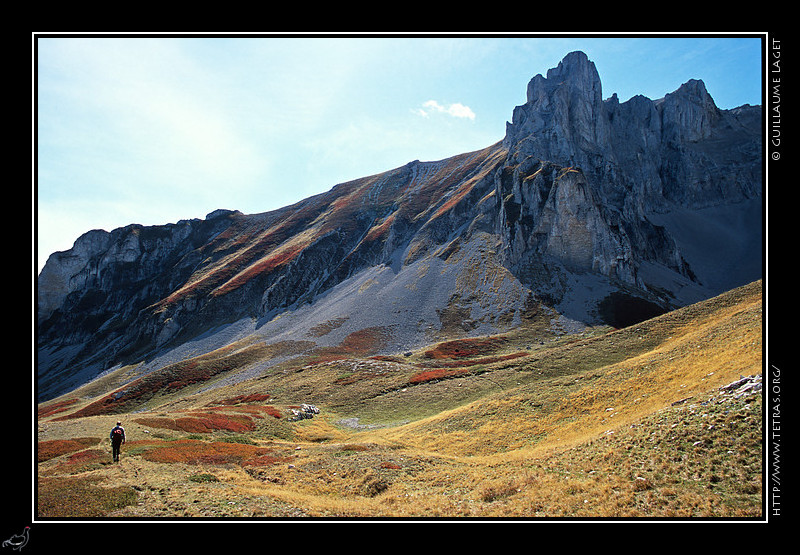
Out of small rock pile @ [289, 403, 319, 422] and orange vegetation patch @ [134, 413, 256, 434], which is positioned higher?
orange vegetation patch @ [134, 413, 256, 434]

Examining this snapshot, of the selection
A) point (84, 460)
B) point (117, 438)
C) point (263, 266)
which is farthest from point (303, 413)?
point (263, 266)

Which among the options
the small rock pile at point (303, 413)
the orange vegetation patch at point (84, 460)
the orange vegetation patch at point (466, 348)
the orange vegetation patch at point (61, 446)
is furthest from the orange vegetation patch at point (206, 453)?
the orange vegetation patch at point (466, 348)

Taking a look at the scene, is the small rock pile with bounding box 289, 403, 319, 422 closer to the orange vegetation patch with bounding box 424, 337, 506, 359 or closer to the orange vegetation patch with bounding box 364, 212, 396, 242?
the orange vegetation patch with bounding box 424, 337, 506, 359

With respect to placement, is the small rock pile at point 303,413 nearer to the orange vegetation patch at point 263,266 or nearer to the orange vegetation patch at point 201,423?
the orange vegetation patch at point 201,423
